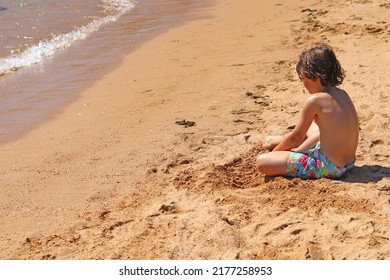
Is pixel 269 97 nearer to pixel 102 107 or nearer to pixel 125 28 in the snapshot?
pixel 102 107

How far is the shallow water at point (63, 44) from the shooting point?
7.04 metres

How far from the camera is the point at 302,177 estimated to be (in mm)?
4715

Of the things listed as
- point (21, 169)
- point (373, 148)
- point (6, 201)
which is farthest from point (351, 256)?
point (21, 169)

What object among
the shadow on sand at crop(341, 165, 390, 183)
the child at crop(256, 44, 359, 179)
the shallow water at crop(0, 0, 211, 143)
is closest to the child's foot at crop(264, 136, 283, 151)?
the child at crop(256, 44, 359, 179)

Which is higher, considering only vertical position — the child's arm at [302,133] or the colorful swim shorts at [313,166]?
the child's arm at [302,133]

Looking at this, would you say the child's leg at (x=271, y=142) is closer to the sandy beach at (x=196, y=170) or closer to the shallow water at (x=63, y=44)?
the sandy beach at (x=196, y=170)

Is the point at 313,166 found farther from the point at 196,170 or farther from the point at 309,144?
the point at 196,170

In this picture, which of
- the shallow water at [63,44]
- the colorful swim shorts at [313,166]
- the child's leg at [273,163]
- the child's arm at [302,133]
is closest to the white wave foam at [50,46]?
the shallow water at [63,44]

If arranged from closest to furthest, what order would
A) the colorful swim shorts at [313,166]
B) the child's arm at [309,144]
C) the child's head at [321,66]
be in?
1. the child's head at [321,66]
2. the colorful swim shorts at [313,166]
3. the child's arm at [309,144]

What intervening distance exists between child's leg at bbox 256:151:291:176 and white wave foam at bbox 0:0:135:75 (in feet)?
15.5

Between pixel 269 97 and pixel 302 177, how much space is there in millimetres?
2067

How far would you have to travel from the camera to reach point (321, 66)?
4527 millimetres

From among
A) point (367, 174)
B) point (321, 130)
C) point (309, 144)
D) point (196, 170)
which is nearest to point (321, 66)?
point (321, 130)

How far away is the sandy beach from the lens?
158 inches
